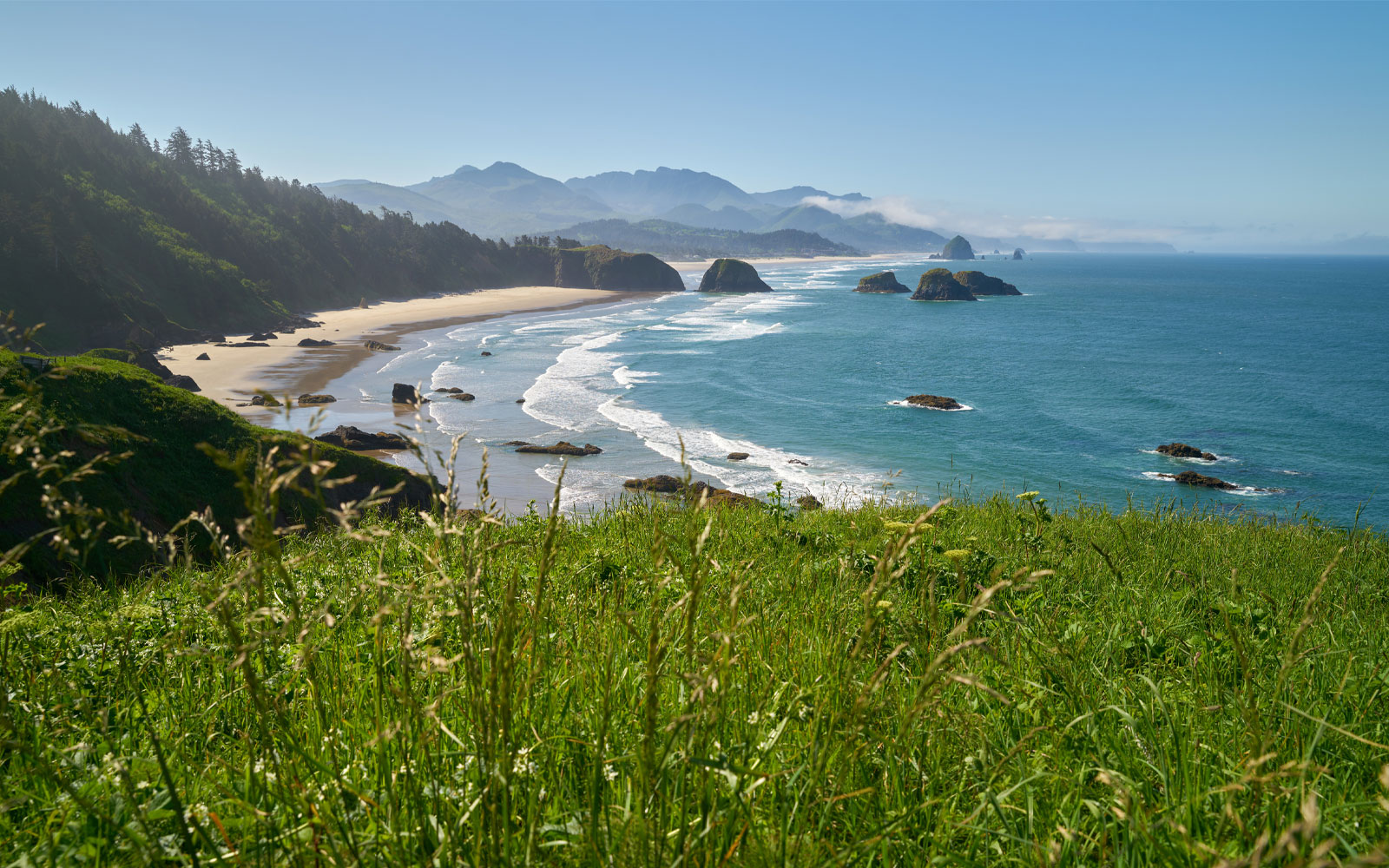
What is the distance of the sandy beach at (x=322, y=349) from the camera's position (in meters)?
39.4

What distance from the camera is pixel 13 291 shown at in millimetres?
45281

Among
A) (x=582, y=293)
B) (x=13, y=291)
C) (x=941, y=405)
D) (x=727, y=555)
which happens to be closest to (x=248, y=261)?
(x=13, y=291)

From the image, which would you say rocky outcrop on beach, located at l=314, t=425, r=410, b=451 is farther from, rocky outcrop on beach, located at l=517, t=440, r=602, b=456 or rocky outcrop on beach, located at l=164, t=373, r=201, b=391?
rocky outcrop on beach, located at l=164, t=373, r=201, b=391

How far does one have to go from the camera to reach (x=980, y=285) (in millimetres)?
114625

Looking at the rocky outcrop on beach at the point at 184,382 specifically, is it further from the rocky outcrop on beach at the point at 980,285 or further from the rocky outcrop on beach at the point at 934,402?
the rocky outcrop on beach at the point at 980,285

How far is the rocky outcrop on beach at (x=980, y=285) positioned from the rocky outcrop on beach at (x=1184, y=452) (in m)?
87.3

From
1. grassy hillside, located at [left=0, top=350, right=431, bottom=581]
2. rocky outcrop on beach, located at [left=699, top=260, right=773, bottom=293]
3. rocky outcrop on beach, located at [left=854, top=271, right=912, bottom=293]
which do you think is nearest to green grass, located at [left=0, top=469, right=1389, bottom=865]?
grassy hillside, located at [left=0, top=350, right=431, bottom=581]

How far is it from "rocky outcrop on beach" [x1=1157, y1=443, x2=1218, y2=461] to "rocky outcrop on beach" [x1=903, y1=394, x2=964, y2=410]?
10.0 m

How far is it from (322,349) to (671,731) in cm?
5967

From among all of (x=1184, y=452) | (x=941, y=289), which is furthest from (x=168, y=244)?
(x=941, y=289)

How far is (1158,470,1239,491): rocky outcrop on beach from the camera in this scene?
84.9ft

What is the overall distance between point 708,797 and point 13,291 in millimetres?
61617

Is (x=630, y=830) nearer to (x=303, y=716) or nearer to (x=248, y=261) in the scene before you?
(x=303, y=716)

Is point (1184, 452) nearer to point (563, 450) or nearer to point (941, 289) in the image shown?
point (563, 450)
